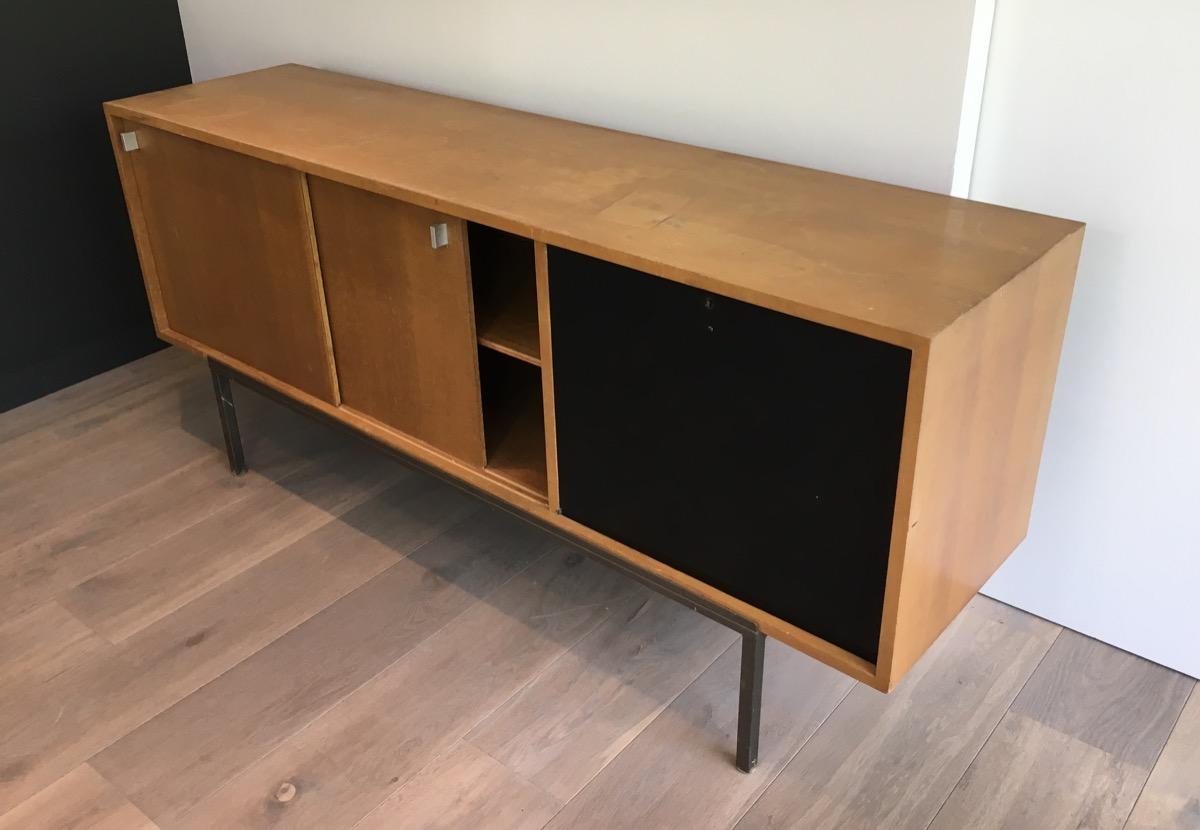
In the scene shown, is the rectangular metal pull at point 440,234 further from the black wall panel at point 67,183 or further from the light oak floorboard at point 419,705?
the black wall panel at point 67,183

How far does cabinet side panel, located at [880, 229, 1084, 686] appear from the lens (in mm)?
1201

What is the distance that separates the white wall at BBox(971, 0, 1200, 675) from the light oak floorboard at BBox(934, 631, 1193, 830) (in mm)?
58

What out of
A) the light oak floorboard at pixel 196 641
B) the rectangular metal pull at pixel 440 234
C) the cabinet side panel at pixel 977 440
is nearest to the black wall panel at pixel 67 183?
the light oak floorboard at pixel 196 641

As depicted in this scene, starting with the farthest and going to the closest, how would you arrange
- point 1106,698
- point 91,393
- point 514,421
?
point 91,393, point 514,421, point 1106,698

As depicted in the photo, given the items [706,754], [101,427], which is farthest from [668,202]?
[101,427]

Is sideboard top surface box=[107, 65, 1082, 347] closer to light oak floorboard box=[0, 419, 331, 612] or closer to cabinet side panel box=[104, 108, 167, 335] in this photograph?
cabinet side panel box=[104, 108, 167, 335]

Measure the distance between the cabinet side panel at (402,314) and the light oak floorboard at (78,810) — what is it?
27.2 inches

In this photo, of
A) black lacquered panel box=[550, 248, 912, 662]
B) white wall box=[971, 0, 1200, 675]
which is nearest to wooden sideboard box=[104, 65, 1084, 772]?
Result: black lacquered panel box=[550, 248, 912, 662]

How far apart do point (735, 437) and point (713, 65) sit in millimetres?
687

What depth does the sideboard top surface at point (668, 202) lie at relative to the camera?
1.24m

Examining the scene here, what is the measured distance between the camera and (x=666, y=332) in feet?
4.44

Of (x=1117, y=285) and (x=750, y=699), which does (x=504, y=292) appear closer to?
(x=750, y=699)

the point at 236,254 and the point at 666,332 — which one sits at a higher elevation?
the point at 666,332

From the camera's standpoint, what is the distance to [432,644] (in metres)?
1.83
